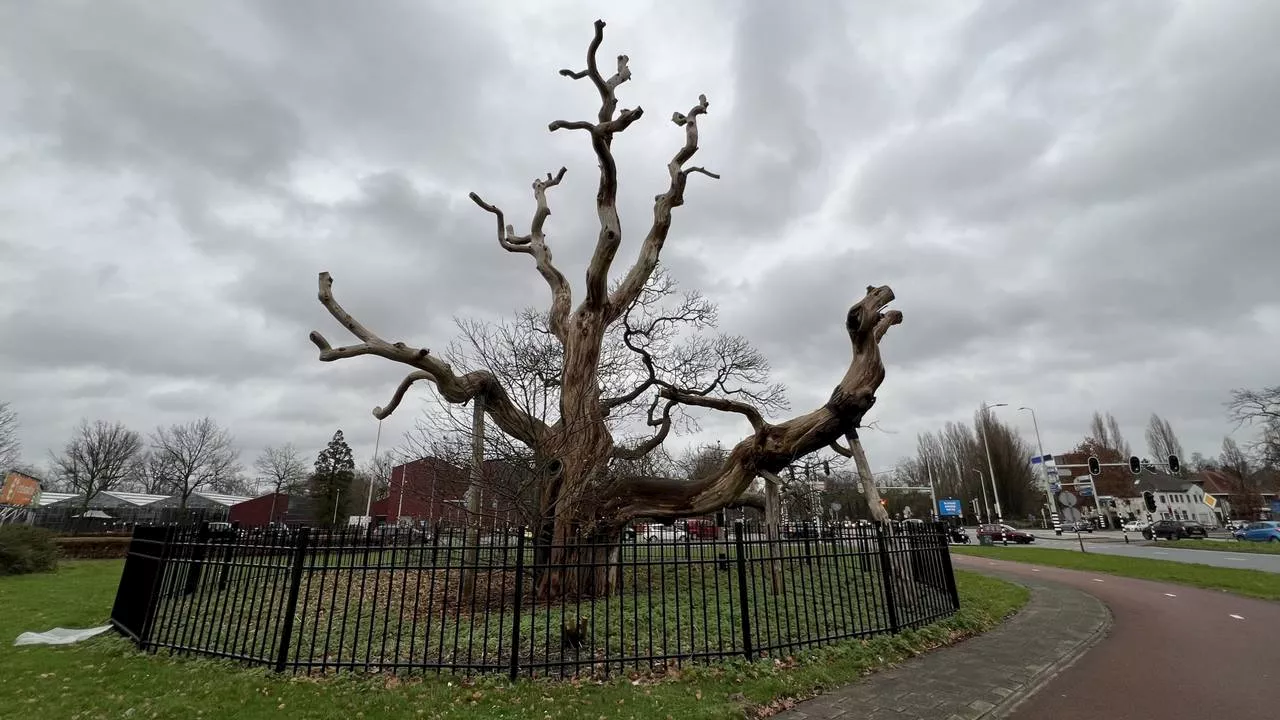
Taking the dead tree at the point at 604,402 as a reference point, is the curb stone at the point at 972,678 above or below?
below

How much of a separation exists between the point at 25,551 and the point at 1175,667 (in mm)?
24568

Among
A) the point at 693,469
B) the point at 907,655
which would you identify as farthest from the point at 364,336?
the point at 693,469

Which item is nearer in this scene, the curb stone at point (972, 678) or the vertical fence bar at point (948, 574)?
the curb stone at point (972, 678)

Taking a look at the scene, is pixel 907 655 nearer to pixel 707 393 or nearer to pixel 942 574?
pixel 942 574

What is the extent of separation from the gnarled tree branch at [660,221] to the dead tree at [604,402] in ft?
0.09

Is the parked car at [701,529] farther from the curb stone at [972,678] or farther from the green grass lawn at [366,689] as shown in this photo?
the curb stone at [972,678]

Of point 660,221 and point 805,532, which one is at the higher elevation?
point 660,221

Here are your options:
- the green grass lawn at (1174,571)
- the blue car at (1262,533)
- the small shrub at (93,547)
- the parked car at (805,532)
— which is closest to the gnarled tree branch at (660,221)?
the parked car at (805,532)

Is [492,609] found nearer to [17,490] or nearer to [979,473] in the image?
[17,490]

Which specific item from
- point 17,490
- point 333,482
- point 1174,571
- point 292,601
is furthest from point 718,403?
point 333,482

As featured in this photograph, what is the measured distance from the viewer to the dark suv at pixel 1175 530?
1401 inches

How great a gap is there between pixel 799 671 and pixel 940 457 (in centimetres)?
8322

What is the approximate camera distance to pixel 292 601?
6191 mm

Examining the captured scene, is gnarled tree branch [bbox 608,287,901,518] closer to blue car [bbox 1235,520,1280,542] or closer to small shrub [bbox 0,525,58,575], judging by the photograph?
small shrub [bbox 0,525,58,575]
